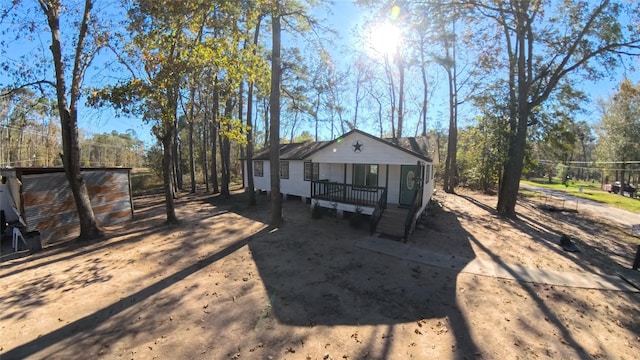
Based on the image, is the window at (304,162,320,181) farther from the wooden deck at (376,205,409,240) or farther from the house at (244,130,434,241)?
the wooden deck at (376,205,409,240)

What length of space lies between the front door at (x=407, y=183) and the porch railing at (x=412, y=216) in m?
1.44

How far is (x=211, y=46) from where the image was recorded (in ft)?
30.8

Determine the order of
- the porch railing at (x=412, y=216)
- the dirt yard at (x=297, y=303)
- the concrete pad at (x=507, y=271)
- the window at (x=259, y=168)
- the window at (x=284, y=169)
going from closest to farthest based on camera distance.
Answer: the dirt yard at (x=297, y=303) < the concrete pad at (x=507, y=271) < the porch railing at (x=412, y=216) < the window at (x=284, y=169) < the window at (x=259, y=168)

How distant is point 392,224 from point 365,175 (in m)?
4.53

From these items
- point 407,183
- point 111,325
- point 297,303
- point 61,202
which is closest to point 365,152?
point 407,183

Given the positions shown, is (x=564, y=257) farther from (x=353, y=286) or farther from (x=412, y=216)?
(x=353, y=286)

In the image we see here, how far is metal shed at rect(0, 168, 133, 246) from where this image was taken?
869 cm

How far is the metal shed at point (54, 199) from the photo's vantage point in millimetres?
8685

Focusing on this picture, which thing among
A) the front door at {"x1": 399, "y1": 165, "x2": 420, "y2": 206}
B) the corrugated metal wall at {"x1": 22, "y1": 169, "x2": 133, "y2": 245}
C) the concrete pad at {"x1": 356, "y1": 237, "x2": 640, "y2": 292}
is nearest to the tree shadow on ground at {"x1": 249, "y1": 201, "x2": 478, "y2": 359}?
the concrete pad at {"x1": 356, "y1": 237, "x2": 640, "y2": 292}

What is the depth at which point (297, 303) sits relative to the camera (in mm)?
5312

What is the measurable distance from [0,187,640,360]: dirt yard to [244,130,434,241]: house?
5.16 feet

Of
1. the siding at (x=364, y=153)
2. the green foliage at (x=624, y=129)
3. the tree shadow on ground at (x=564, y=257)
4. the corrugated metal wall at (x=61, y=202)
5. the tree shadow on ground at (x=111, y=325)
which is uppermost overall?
the green foliage at (x=624, y=129)

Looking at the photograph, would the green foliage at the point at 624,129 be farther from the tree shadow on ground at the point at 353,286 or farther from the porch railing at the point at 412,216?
the tree shadow on ground at the point at 353,286

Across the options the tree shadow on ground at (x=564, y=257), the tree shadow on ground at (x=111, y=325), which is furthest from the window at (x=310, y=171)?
the tree shadow on ground at (x=111, y=325)
